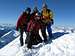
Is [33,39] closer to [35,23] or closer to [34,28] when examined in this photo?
[34,28]

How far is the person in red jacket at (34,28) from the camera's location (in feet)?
50.9

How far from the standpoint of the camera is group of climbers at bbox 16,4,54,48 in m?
15.6

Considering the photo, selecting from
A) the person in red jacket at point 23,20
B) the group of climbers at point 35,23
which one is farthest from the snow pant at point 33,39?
the person in red jacket at point 23,20

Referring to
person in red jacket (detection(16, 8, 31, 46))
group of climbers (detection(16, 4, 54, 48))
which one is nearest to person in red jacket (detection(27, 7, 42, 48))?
A: group of climbers (detection(16, 4, 54, 48))

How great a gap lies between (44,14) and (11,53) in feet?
13.6

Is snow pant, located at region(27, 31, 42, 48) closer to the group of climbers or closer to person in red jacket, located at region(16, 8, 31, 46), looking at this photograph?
the group of climbers

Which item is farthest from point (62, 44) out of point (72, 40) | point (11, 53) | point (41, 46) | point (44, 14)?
point (11, 53)

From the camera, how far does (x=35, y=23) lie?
15469mm

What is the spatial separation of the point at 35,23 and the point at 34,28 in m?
0.38

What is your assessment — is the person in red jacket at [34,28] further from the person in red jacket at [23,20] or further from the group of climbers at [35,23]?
the person in red jacket at [23,20]

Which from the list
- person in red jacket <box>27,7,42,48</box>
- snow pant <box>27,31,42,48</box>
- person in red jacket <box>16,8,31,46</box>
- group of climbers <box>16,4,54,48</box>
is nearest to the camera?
person in red jacket <box>27,7,42,48</box>

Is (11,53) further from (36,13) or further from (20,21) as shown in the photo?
(36,13)

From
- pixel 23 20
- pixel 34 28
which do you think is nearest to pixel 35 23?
pixel 34 28

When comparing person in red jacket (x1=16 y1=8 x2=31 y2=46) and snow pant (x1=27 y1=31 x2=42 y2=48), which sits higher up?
person in red jacket (x1=16 y1=8 x2=31 y2=46)
